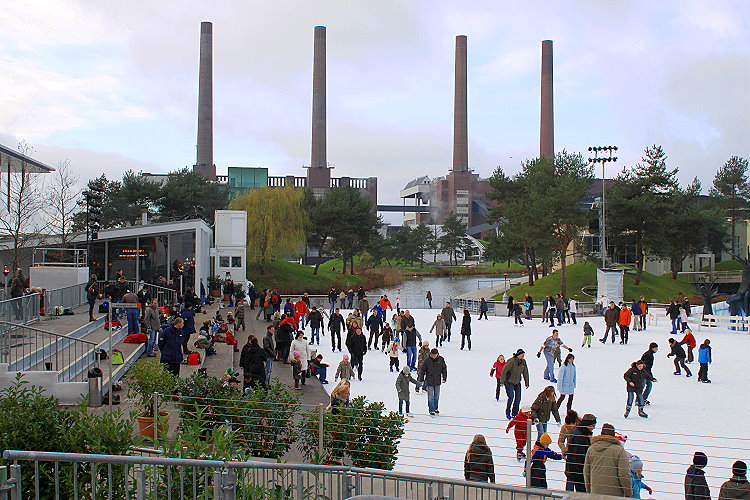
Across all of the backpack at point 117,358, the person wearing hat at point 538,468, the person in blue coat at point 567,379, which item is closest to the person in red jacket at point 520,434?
the person wearing hat at point 538,468

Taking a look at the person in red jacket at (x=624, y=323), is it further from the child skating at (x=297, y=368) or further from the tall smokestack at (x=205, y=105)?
the tall smokestack at (x=205, y=105)

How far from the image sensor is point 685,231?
53.0 metres

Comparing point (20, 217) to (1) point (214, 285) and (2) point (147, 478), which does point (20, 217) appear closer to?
(1) point (214, 285)

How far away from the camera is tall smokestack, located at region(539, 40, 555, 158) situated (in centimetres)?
8750

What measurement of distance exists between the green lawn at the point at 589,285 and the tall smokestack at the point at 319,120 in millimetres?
43232

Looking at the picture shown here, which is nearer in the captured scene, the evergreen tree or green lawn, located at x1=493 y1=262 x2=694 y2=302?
green lawn, located at x1=493 y1=262 x2=694 y2=302

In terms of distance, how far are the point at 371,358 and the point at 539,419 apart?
398 inches

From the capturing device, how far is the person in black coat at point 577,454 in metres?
8.00

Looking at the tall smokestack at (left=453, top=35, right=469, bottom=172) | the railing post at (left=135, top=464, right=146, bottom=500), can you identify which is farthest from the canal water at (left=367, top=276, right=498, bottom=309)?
the railing post at (left=135, top=464, right=146, bottom=500)

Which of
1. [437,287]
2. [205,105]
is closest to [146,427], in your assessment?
[437,287]

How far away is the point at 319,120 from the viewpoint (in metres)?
85.3

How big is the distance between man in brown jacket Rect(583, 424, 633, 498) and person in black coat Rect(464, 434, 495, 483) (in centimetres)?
150

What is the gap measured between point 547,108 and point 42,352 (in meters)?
83.4

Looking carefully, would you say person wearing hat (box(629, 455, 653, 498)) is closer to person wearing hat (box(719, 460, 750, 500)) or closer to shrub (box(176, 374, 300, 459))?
person wearing hat (box(719, 460, 750, 500))
